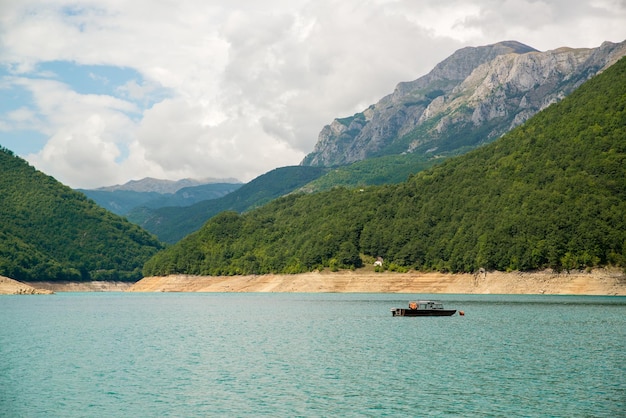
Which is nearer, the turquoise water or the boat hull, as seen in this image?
the turquoise water

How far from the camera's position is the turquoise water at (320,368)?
41.0 metres

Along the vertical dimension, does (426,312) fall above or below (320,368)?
above

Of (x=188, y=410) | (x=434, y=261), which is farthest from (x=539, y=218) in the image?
(x=188, y=410)

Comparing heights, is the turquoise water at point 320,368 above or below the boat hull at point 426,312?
below

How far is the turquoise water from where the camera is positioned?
4097cm

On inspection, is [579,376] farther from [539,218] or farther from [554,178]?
[554,178]

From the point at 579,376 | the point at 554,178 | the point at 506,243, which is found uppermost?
the point at 554,178

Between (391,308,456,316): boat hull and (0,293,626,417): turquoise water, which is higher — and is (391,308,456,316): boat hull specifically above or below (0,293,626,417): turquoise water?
above

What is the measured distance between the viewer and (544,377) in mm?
49125

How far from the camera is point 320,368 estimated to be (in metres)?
54.8

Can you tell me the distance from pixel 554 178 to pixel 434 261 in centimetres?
4054

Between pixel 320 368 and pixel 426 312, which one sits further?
pixel 426 312

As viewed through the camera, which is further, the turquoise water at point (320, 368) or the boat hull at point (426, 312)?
the boat hull at point (426, 312)

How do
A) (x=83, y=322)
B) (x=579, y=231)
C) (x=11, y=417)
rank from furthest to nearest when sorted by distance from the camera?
(x=579, y=231)
(x=83, y=322)
(x=11, y=417)
